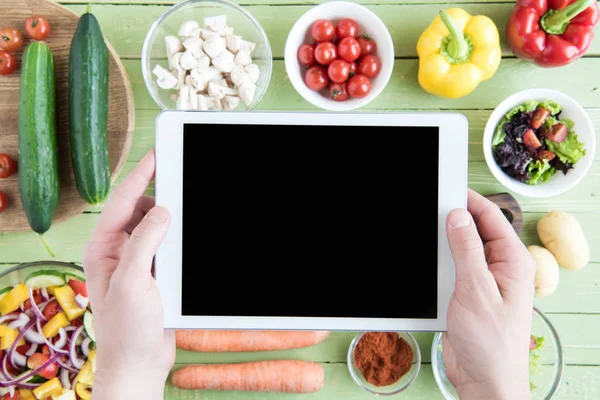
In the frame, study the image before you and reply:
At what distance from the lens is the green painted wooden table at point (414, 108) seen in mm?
1336

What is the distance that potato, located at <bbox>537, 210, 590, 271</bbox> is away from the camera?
4.27 ft

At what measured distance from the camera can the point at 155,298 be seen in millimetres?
920

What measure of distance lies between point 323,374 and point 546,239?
67 cm

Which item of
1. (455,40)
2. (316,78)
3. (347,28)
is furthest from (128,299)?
(455,40)

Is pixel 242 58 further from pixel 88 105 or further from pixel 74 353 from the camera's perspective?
pixel 74 353

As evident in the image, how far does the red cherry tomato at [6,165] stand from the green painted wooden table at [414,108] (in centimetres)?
17

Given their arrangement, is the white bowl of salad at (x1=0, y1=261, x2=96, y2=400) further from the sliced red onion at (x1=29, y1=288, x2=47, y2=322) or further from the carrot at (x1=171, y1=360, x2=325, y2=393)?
the carrot at (x1=171, y1=360, x2=325, y2=393)

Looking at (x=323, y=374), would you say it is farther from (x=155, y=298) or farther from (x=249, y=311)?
(x=155, y=298)

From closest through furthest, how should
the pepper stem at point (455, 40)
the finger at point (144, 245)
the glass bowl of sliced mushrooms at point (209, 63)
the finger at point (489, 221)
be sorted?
the finger at point (144, 245) → the finger at point (489, 221) → the pepper stem at point (455, 40) → the glass bowl of sliced mushrooms at point (209, 63)

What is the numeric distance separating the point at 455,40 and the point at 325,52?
0.30 meters

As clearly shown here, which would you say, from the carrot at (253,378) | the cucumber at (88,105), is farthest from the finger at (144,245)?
the carrot at (253,378)

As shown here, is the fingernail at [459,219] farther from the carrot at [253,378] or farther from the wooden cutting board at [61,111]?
the wooden cutting board at [61,111]

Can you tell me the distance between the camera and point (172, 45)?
129 cm

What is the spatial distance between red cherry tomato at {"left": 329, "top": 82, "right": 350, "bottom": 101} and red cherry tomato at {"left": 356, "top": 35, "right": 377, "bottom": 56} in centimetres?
10
